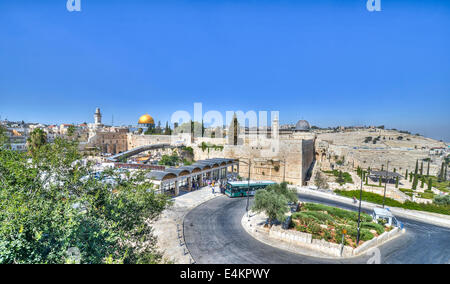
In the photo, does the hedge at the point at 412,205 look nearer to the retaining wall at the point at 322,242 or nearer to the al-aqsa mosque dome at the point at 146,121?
the retaining wall at the point at 322,242

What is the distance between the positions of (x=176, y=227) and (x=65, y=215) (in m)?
8.78

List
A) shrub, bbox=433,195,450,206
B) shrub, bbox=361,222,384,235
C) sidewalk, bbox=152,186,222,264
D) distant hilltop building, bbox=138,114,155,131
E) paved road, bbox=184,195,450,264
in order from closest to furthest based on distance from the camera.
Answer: sidewalk, bbox=152,186,222,264 < paved road, bbox=184,195,450,264 < shrub, bbox=361,222,384,235 < shrub, bbox=433,195,450,206 < distant hilltop building, bbox=138,114,155,131

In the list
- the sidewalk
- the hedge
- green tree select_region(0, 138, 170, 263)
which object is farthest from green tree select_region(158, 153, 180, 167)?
the hedge

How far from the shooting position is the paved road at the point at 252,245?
1038 centimetres

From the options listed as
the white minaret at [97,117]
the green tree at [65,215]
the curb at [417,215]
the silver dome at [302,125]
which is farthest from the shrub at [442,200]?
the white minaret at [97,117]

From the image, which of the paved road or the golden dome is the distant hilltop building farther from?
the paved road

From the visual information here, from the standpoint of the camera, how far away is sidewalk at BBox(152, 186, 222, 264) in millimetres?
10141

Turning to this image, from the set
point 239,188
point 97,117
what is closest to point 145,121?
point 97,117

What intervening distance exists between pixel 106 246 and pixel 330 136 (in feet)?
275

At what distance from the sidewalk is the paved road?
440 millimetres

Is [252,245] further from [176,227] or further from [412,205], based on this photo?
[412,205]

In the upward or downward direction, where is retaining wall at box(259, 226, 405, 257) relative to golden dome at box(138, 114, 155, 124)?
downward

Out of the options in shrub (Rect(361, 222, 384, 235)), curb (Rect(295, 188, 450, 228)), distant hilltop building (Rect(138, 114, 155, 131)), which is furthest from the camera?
distant hilltop building (Rect(138, 114, 155, 131))
